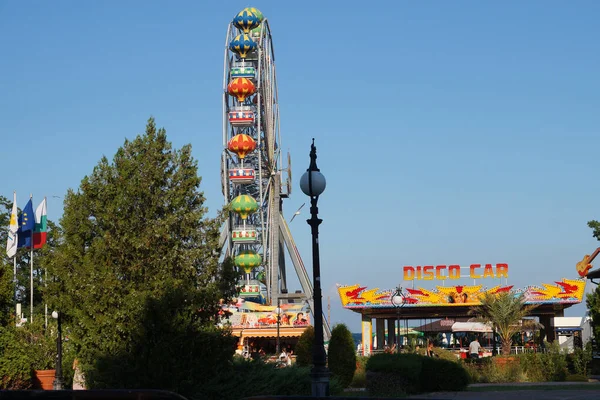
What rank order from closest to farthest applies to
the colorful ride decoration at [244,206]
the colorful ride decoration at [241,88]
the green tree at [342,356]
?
the green tree at [342,356] < the colorful ride decoration at [244,206] < the colorful ride decoration at [241,88]

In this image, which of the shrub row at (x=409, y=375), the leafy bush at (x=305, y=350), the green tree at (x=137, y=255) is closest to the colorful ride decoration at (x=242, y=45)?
the leafy bush at (x=305, y=350)

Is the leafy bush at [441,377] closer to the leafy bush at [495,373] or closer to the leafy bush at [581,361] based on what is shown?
the leafy bush at [495,373]

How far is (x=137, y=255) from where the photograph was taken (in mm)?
19359

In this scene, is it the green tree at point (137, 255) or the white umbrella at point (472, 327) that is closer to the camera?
the green tree at point (137, 255)

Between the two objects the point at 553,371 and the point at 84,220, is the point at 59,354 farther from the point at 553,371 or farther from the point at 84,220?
the point at 553,371

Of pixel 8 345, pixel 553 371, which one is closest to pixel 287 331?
pixel 553 371

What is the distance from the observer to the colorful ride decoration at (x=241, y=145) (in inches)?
3014

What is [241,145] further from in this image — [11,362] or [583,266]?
[11,362]

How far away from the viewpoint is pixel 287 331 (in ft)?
196

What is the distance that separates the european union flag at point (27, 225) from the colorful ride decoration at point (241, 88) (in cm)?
3740

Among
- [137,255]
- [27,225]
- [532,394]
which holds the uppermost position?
[27,225]

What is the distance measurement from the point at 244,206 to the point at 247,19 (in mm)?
19615

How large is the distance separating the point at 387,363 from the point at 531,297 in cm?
3266

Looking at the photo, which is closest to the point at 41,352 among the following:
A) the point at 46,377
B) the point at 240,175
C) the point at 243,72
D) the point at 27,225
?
the point at 46,377
